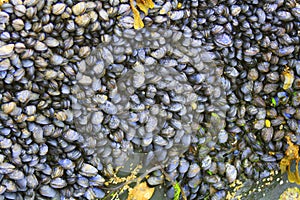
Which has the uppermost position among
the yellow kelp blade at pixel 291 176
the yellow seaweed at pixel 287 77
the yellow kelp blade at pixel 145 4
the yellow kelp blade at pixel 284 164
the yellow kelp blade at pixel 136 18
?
the yellow kelp blade at pixel 145 4

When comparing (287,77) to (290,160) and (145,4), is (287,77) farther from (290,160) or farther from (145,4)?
(145,4)

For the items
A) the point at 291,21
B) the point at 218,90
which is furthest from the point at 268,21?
the point at 218,90

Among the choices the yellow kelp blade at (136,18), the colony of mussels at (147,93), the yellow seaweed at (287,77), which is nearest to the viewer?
the colony of mussels at (147,93)

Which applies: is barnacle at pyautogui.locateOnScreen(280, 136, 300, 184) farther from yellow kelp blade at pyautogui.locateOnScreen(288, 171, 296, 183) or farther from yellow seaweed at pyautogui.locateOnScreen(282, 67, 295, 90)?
yellow seaweed at pyautogui.locateOnScreen(282, 67, 295, 90)

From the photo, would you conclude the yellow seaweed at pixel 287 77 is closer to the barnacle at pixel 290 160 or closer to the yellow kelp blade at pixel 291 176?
the barnacle at pixel 290 160

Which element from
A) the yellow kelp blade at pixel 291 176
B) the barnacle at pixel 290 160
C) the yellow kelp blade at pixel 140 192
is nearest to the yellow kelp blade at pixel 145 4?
the yellow kelp blade at pixel 140 192

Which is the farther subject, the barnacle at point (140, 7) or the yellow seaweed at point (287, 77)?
the yellow seaweed at point (287, 77)

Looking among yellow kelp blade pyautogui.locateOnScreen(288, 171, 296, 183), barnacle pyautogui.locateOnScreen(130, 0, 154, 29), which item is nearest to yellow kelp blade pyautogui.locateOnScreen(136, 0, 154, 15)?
barnacle pyautogui.locateOnScreen(130, 0, 154, 29)

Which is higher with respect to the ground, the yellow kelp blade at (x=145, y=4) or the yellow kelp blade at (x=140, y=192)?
the yellow kelp blade at (x=145, y=4)
